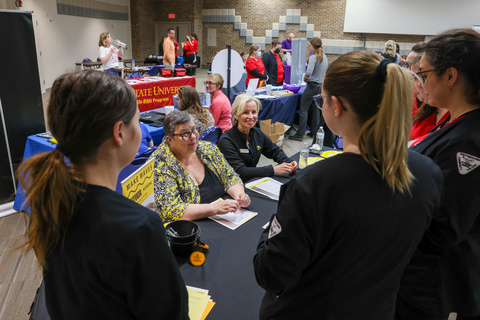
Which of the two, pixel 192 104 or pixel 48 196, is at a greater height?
pixel 48 196

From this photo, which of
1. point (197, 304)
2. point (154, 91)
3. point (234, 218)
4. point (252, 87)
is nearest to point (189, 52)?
point (252, 87)

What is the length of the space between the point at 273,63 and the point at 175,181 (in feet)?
20.5

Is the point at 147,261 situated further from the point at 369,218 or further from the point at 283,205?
the point at 369,218

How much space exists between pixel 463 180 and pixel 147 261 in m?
1.04

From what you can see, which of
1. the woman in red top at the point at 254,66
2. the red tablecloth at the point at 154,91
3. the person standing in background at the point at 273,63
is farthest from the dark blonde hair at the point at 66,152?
the person standing in background at the point at 273,63

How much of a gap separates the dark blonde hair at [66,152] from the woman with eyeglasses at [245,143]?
6.14ft

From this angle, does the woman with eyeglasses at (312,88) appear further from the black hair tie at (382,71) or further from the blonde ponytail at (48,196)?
the blonde ponytail at (48,196)

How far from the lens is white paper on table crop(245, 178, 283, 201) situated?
2125mm

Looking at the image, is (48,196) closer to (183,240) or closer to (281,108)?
(183,240)

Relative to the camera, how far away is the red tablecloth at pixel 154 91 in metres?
5.26

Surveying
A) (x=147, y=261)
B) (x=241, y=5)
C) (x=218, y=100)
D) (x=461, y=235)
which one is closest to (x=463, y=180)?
(x=461, y=235)

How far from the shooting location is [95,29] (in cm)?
1220

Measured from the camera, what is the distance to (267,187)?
222 centimetres

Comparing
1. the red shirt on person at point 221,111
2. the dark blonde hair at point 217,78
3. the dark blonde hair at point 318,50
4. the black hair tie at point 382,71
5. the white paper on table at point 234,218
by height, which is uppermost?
the dark blonde hair at point 318,50
